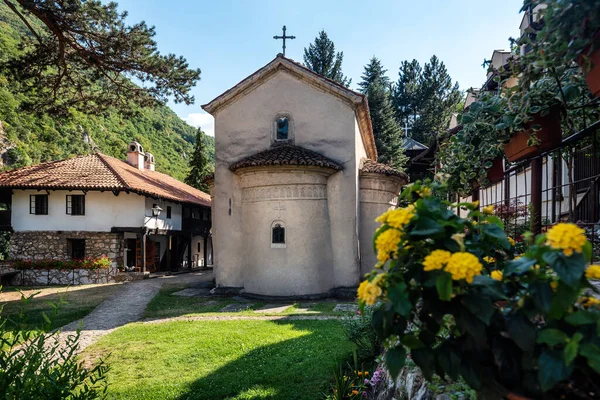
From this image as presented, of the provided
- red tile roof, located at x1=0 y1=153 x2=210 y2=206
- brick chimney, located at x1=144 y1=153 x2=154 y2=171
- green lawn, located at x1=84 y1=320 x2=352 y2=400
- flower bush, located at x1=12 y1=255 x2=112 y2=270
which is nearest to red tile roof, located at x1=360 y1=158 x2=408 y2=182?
green lawn, located at x1=84 y1=320 x2=352 y2=400

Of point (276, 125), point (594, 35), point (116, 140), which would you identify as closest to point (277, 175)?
point (276, 125)

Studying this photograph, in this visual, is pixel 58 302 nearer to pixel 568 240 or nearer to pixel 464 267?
pixel 464 267

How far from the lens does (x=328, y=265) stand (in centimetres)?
1159

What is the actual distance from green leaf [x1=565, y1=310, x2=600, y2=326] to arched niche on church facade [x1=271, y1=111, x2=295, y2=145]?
37.3ft

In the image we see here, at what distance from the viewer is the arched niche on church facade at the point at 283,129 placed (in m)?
12.3

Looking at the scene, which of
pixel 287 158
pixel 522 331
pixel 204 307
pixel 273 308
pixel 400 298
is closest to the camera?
pixel 522 331

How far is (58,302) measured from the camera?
35.9 ft

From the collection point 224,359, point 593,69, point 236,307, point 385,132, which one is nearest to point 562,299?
point 593,69

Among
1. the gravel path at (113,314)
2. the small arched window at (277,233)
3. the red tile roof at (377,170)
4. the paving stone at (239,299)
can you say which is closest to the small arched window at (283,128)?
the red tile roof at (377,170)

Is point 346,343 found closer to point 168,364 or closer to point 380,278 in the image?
point 168,364

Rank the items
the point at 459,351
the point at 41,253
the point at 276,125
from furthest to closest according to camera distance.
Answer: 1. the point at 41,253
2. the point at 276,125
3. the point at 459,351

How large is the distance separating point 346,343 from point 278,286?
207 inches

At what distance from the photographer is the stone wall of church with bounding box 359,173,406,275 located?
12.4 meters

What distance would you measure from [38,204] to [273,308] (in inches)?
627
